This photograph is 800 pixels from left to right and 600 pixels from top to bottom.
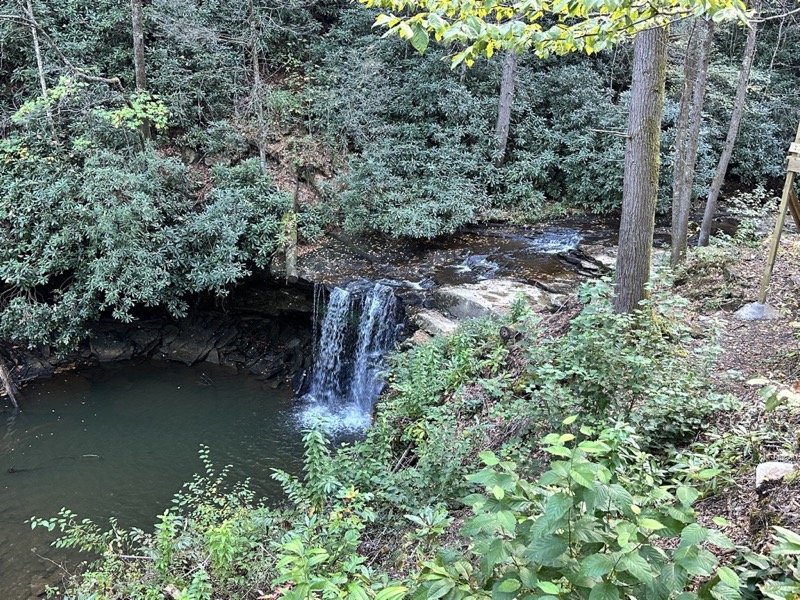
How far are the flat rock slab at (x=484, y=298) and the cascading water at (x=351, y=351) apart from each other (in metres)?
0.90

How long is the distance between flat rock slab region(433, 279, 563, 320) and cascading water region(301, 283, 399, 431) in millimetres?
898

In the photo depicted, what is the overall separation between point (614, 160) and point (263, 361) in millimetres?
9170

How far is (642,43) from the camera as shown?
4922 millimetres

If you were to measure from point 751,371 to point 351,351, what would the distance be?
621cm

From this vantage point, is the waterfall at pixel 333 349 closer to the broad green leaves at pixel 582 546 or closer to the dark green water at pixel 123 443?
the dark green water at pixel 123 443

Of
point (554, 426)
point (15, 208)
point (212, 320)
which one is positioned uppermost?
point (15, 208)

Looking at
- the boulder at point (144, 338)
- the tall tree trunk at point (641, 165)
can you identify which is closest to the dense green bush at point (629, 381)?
the tall tree trunk at point (641, 165)

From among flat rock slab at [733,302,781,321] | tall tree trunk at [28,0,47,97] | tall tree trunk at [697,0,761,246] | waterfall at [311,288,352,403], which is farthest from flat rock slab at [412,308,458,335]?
tall tree trunk at [28,0,47,97]

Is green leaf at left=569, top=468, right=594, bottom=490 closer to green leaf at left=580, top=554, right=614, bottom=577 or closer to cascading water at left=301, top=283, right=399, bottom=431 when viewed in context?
green leaf at left=580, top=554, right=614, bottom=577

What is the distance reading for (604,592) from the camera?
1625 mm

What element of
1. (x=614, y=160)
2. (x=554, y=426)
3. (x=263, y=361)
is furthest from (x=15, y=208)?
(x=614, y=160)

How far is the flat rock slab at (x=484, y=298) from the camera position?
8430mm

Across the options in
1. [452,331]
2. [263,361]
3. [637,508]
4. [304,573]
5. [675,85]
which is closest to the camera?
[637,508]

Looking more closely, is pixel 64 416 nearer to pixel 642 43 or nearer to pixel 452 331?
pixel 452 331
